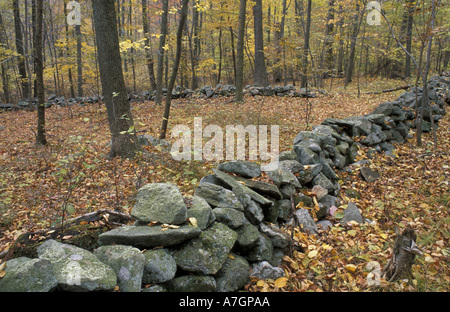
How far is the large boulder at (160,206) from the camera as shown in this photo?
8.11 feet

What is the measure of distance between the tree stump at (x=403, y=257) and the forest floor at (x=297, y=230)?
0.26ft

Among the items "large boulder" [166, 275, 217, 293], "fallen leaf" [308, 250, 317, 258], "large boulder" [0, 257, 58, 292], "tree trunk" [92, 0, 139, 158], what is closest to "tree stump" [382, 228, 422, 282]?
"fallen leaf" [308, 250, 317, 258]

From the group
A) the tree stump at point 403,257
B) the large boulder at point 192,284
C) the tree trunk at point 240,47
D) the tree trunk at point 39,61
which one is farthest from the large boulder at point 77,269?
the tree trunk at point 240,47

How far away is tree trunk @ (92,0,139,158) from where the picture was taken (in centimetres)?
535

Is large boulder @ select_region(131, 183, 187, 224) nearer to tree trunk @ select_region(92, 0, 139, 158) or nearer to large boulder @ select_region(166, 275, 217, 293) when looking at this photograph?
large boulder @ select_region(166, 275, 217, 293)

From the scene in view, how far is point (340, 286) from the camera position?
2.62 m

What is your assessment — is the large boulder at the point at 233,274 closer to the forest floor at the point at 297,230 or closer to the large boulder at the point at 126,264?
the forest floor at the point at 297,230

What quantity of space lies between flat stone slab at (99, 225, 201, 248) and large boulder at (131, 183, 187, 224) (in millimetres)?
123

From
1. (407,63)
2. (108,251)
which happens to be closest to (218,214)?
(108,251)

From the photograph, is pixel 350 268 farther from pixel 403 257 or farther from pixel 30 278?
pixel 30 278

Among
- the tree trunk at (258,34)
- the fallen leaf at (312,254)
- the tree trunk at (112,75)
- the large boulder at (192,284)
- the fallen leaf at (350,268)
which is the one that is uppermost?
the tree trunk at (258,34)

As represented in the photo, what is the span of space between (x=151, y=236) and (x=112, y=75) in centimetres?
450

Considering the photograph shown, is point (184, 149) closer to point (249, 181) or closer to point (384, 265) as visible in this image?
point (249, 181)

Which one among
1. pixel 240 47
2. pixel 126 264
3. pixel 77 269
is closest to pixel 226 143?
pixel 126 264
